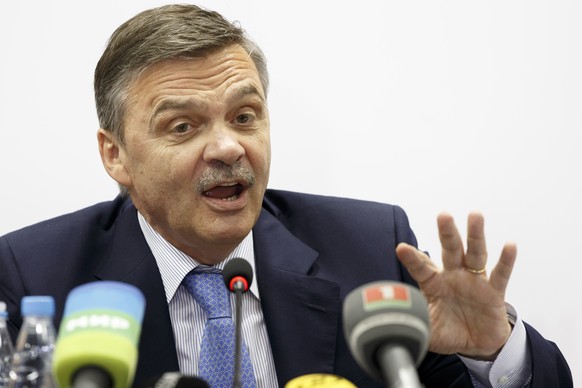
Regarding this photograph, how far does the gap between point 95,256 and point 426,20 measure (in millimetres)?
1447

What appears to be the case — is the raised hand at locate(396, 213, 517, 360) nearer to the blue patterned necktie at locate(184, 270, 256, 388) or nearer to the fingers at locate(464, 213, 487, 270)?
the fingers at locate(464, 213, 487, 270)

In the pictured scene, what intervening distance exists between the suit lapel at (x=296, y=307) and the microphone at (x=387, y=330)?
120 centimetres

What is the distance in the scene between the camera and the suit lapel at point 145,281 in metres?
2.45

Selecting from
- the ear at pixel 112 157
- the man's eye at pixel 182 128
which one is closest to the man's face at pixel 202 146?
the man's eye at pixel 182 128

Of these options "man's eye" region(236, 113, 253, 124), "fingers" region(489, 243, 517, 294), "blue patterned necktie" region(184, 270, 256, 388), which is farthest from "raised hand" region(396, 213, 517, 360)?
"man's eye" region(236, 113, 253, 124)

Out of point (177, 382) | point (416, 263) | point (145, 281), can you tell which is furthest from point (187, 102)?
point (177, 382)

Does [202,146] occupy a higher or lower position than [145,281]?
higher

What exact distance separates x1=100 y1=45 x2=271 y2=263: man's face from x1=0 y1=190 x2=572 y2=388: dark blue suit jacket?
0.18 meters

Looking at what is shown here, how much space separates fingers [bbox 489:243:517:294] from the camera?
208 centimetres

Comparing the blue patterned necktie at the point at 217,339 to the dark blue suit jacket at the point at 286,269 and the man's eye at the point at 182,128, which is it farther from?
the man's eye at the point at 182,128

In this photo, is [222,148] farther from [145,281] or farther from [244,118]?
[145,281]

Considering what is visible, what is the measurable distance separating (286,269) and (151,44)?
80 cm

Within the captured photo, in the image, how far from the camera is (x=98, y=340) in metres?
1.20

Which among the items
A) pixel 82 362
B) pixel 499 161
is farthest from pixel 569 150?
pixel 82 362
